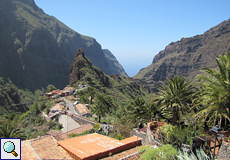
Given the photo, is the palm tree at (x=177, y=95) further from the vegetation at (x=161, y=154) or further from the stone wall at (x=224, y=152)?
the vegetation at (x=161, y=154)

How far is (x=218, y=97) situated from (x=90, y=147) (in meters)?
8.26

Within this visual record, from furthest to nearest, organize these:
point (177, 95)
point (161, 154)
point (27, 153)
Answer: point (177, 95) → point (27, 153) → point (161, 154)

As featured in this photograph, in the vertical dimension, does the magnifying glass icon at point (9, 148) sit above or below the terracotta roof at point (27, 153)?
above

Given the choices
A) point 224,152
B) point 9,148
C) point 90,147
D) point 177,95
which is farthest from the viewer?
point 177,95

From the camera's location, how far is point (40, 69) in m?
199

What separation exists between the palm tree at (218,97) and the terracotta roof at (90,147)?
17.4 feet

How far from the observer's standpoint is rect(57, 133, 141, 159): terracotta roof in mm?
9797

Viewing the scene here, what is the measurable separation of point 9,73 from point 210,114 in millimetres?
184220

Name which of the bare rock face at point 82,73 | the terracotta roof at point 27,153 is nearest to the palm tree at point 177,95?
the terracotta roof at point 27,153

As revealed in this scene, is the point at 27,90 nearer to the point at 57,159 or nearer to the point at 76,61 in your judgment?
the point at 76,61

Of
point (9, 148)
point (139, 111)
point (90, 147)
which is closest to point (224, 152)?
point (90, 147)

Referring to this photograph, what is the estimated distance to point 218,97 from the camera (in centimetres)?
1030

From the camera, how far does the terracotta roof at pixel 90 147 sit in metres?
9.80

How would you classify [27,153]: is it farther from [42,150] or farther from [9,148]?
[9,148]
